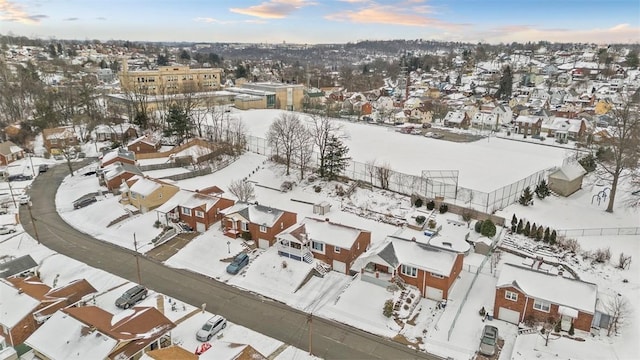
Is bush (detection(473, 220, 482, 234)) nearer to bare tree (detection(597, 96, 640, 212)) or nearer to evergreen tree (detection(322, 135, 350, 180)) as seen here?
bare tree (detection(597, 96, 640, 212))

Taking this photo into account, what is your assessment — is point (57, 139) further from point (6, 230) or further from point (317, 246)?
point (317, 246)

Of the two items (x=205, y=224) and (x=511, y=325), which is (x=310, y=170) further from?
(x=511, y=325)

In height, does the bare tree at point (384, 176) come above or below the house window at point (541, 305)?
above

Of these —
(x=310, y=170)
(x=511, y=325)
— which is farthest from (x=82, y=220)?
(x=511, y=325)

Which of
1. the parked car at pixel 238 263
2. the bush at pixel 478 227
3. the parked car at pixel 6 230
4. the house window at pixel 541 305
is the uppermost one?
the bush at pixel 478 227

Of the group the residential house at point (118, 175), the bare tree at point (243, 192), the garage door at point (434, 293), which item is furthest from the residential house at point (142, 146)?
the garage door at point (434, 293)

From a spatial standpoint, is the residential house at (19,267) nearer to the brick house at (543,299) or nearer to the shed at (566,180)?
the brick house at (543,299)

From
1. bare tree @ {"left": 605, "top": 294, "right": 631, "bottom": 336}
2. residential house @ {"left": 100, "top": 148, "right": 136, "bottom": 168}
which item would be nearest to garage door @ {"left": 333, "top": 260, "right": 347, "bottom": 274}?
bare tree @ {"left": 605, "top": 294, "right": 631, "bottom": 336}
